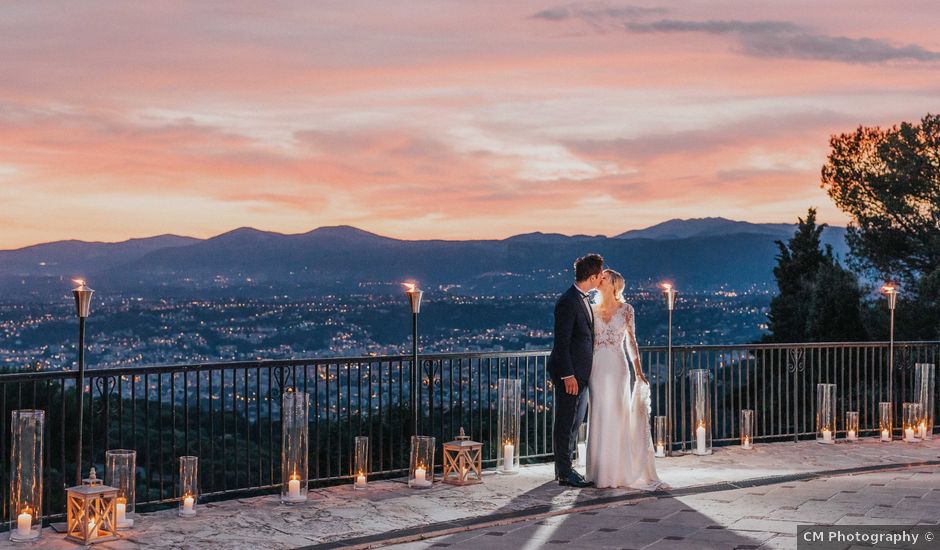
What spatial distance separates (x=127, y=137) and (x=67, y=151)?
1274 mm

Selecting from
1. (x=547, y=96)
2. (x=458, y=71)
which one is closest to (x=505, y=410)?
(x=458, y=71)

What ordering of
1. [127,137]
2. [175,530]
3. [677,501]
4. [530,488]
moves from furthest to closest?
[127,137]
[530,488]
[677,501]
[175,530]

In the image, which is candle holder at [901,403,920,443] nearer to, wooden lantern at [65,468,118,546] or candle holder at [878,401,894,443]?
candle holder at [878,401,894,443]

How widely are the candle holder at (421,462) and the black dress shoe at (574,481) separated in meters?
1.05

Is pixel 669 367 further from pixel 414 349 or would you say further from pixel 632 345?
pixel 414 349

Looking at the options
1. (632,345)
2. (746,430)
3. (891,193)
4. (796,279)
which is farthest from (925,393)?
(796,279)

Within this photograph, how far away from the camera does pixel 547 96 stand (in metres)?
18.1

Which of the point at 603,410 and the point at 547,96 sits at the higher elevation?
the point at 547,96

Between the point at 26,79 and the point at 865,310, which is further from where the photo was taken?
the point at 865,310

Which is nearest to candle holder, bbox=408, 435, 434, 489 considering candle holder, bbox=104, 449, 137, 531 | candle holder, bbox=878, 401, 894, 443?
candle holder, bbox=104, 449, 137, 531

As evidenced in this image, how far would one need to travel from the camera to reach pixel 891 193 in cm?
2386

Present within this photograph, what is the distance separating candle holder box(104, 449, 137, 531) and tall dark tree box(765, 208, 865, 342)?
2040 cm

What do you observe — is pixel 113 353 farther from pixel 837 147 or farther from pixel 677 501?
pixel 677 501

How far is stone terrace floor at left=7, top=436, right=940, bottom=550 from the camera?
6969 mm
